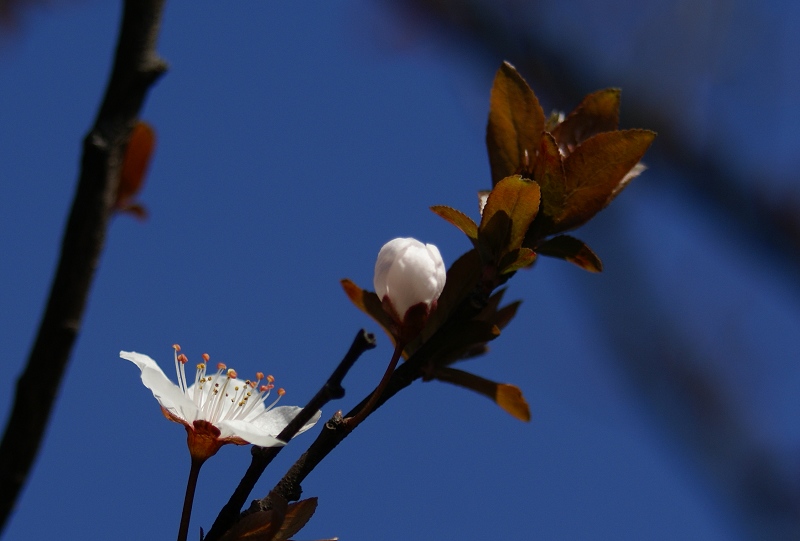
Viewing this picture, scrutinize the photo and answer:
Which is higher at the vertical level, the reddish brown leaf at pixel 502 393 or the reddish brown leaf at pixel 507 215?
the reddish brown leaf at pixel 507 215

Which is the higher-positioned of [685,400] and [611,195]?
[611,195]

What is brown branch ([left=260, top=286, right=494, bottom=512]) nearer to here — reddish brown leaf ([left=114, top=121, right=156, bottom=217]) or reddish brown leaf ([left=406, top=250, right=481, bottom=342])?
reddish brown leaf ([left=406, top=250, right=481, bottom=342])

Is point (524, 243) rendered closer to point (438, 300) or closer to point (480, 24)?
point (438, 300)

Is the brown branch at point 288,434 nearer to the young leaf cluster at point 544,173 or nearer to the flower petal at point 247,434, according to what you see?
the flower petal at point 247,434

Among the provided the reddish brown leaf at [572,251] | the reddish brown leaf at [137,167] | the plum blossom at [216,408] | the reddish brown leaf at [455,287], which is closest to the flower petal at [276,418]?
the plum blossom at [216,408]

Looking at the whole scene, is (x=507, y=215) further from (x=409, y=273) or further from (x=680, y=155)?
(x=680, y=155)

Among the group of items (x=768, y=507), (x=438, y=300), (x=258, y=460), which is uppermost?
(x=438, y=300)

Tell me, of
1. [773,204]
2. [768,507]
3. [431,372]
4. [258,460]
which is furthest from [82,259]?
[773,204]
